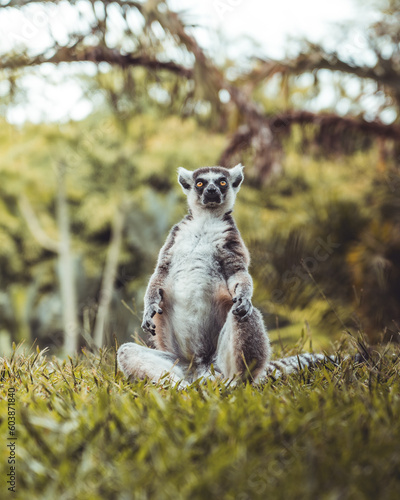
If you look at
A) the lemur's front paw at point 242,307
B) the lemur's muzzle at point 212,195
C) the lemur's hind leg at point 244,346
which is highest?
the lemur's muzzle at point 212,195

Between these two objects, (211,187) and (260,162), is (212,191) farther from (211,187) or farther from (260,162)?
(260,162)

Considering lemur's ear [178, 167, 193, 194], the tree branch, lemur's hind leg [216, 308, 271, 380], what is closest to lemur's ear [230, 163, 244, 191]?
lemur's ear [178, 167, 193, 194]

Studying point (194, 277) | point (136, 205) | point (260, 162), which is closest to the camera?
point (194, 277)

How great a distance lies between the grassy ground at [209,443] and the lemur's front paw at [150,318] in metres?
0.37

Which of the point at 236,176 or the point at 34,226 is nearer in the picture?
the point at 236,176

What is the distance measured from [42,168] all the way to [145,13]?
11.0m

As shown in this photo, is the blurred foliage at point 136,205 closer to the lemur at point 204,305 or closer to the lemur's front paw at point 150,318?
the lemur at point 204,305

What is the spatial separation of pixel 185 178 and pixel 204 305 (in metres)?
0.85

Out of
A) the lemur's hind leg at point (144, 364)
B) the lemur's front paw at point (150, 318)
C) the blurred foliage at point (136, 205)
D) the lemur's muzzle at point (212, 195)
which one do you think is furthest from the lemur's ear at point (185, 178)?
the blurred foliage at point (136, 205)

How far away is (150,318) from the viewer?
3104 mm

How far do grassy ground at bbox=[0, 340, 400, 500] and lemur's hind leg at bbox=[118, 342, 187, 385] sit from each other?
7.8 inches

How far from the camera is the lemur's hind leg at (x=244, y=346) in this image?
301 centimetres

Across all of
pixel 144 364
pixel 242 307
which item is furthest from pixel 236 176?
pixel 144 364

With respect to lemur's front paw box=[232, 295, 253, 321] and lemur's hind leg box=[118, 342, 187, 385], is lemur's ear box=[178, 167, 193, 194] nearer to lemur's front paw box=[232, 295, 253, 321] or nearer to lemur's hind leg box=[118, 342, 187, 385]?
lemur's front paw box=[232, 295, 253, 321]
